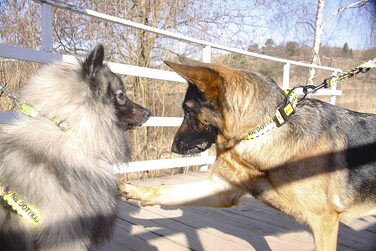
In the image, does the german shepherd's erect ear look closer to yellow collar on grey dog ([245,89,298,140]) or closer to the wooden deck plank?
yellow collar on grey dog ([245,89,298,140])

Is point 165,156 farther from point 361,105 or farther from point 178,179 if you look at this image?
point 361,105

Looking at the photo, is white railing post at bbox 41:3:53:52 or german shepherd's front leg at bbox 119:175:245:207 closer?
german shepherd's front leg at bbox 119:175:245:207

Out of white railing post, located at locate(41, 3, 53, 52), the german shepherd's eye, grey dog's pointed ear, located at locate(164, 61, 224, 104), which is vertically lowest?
the german shepherd's eye

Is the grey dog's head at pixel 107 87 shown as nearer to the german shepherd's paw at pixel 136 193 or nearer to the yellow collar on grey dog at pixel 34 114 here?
the yellow collar on grey dog at pixel 34 114

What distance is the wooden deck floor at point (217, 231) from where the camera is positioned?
280cm

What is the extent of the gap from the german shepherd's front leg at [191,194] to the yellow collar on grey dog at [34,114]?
31.4 inches

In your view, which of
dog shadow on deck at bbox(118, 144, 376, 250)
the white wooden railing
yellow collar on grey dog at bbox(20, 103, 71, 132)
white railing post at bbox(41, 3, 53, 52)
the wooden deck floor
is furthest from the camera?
white railing post at bbox(41, 3, 53, 52)

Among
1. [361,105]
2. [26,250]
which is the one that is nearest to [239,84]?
[26,250]

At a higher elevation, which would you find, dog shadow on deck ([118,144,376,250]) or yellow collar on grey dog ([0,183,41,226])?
yellow collar on grey dog ([0,183,41,226])

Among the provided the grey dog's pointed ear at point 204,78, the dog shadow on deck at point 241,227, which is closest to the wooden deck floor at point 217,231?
the dog shadow on deck at point 241,227

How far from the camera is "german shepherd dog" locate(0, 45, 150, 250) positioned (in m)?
1.72

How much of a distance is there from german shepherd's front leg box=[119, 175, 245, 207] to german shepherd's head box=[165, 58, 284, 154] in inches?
14.6

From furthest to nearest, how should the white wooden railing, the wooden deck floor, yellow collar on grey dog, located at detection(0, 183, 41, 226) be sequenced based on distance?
the white wooden railing, the wooden deck floor, yellow collar on grey dog, located at detection(0, 183, 41, 226)

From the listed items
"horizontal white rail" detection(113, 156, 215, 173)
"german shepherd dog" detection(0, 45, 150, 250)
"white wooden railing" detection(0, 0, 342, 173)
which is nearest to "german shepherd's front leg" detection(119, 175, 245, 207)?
"white wooden railing" detection(0, 0, 342, 173)
